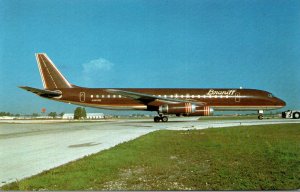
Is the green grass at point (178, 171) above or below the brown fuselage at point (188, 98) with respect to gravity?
below

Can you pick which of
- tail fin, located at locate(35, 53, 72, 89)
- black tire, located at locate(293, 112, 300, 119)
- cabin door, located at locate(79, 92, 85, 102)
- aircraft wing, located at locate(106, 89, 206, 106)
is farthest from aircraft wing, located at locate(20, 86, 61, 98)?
black tire, located at locate(293, 112, 300, 119)

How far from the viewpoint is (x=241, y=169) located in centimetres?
918

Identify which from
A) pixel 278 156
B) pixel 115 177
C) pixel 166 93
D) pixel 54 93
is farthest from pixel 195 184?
pixel 54 93

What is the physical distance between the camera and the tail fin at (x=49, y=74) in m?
42.5

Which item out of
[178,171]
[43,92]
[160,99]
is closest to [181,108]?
[160,99]

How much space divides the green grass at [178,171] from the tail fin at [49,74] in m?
31.1

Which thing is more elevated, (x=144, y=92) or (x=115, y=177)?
(x=144, y=92)

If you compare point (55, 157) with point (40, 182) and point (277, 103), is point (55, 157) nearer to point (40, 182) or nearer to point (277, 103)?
point (40, 182)

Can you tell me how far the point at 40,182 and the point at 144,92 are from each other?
33.2 meters

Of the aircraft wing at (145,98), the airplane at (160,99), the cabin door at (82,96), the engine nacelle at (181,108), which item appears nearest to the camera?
the engine nacelle at (181,108)

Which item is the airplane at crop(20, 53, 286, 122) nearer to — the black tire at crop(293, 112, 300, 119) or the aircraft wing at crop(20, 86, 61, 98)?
the aircraft wing at crop(20, 86, 61, 98)

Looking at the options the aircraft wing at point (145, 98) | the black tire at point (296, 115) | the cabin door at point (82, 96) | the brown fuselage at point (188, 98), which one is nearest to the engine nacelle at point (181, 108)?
the aircraft wing at point (145, 98)

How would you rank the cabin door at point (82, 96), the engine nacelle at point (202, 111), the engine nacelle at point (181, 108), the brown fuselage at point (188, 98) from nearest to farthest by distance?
the engine nacelle at point (202, 111), the engine nacelle at point (181, 108), the brown fuselage at point (188, 98), the cabin door at point (82, 96)

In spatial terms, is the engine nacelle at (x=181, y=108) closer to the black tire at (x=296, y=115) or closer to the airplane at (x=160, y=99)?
the airplane at (x=160, y=99)
